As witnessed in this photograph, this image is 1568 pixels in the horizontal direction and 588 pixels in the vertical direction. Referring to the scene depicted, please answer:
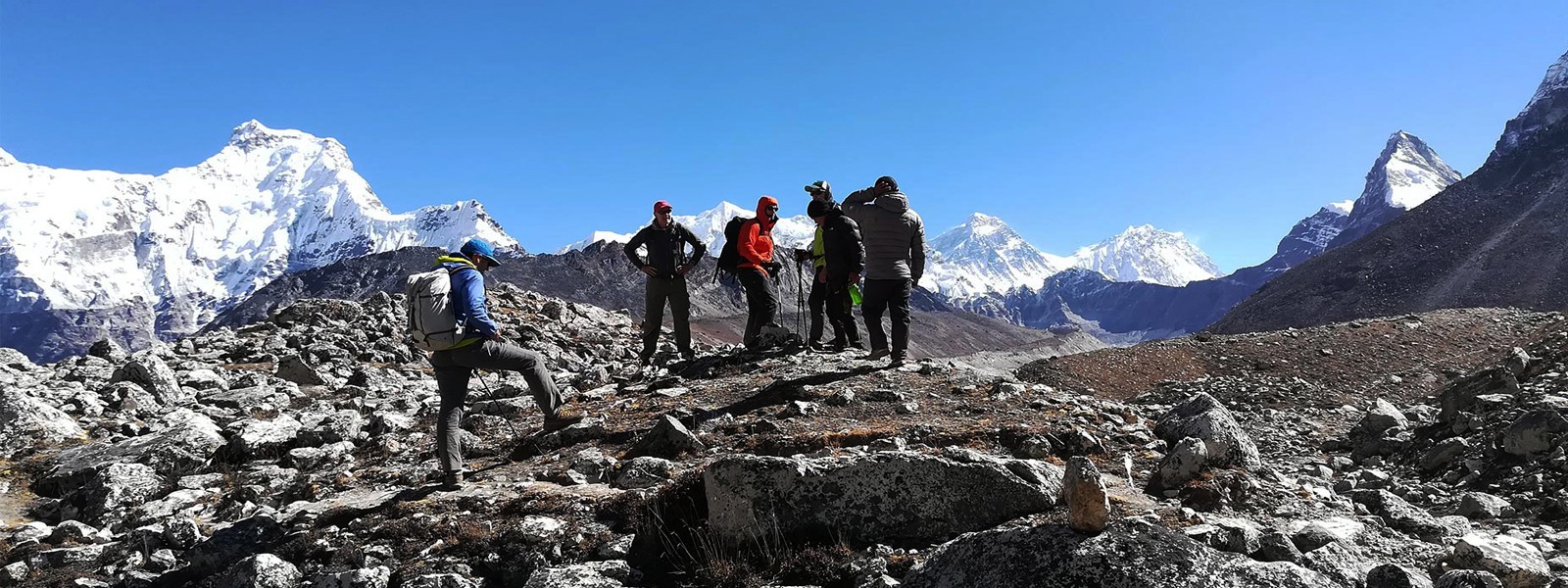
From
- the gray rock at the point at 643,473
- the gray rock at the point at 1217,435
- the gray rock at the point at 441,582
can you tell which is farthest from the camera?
the gray rock at the point at 1217,435

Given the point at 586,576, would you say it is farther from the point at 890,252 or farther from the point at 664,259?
the point at 664,259

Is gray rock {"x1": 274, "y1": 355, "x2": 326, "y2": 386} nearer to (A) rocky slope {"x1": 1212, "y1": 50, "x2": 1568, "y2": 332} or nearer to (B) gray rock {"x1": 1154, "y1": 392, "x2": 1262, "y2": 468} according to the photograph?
(B) gray rock {"x1": 1154, "y1": 392, "x2": 1262, "y2": 468}

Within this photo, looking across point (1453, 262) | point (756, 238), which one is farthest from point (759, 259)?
point (1453, 262)

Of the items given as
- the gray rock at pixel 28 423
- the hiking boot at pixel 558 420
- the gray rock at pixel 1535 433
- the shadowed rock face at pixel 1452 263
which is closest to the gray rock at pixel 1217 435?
the gray rock at pixel 1535 433

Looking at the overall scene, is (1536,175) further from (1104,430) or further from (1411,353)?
(1104,430)

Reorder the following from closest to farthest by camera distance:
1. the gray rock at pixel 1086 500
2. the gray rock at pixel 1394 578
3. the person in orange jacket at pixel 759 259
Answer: the gray rock at pixel 1086 500
the gray rock at pixel 1394 578
the person in orange jacket at pixel 759 259

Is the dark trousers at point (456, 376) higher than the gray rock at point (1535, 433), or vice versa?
the dark trousers at point (456, 376)

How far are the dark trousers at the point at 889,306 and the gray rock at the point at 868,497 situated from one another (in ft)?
19.1

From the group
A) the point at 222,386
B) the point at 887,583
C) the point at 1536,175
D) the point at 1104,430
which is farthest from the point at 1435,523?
the point at 1536,175

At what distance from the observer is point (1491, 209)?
412ft

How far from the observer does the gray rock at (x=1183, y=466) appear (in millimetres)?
6969

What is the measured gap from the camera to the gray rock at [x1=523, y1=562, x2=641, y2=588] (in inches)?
206

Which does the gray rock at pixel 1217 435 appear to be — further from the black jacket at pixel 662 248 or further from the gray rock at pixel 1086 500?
the black jacket at pixel 662 248

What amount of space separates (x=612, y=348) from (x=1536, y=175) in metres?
165
